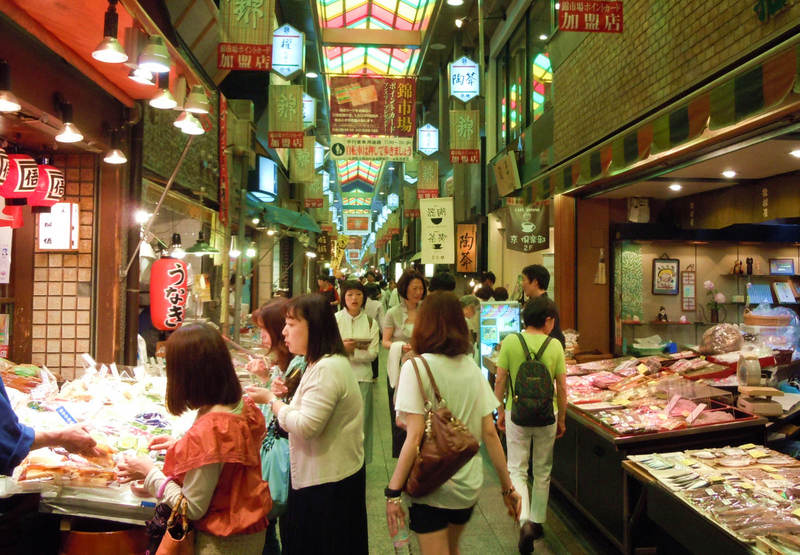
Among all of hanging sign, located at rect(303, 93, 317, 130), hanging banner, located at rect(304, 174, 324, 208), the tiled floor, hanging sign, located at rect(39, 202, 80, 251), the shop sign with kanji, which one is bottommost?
the tiled floor

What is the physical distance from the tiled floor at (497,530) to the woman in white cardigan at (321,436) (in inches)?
60.2

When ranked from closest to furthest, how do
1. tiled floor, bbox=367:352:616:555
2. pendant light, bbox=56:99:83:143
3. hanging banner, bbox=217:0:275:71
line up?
1. tiled floor, bbox=367:352:616:555
2. pendant light, bbox=56:99:83:143
3. hanging banner, bbox=217:0:275:71

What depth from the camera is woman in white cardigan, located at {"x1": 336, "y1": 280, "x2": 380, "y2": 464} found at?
18.3ft

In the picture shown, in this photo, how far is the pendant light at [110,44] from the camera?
12.0ft

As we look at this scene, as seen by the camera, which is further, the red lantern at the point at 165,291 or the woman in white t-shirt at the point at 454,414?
the red lantern at the point at 165,291

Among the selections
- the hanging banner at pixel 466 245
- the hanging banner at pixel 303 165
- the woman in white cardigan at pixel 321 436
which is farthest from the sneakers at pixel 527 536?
the hanging banner at pixel 303 165

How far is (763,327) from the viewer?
252 inches

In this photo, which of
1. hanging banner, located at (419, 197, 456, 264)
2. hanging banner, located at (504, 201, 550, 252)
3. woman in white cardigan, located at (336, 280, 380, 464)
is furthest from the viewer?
hanging banner, located at (419, 197, 456, 264)

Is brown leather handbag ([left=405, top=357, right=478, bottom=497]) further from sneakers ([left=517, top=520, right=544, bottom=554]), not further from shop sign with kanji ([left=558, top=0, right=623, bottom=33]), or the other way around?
shop sign with kanji ([left=558, top=0, right=623, bottom=33])

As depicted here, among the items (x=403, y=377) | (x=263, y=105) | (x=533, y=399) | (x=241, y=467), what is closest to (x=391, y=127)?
(x=263, y=105)

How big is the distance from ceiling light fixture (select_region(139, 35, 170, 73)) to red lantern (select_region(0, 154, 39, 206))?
61.9 inches

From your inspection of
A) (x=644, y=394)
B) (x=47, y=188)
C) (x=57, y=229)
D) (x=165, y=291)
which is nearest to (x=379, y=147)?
(x=165, y=291)

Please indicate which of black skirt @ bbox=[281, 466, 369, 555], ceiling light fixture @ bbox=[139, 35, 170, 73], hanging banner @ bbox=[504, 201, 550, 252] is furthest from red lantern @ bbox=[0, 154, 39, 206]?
hanging banner @ bbox=[504, 201, 550, 252]

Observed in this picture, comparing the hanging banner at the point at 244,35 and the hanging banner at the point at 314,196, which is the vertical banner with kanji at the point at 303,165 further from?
the hanging banner at the point at 244,35
